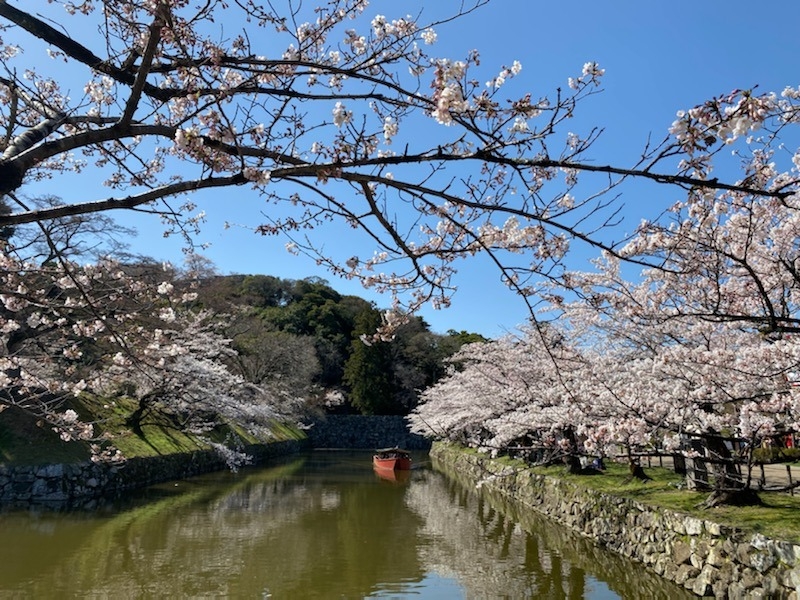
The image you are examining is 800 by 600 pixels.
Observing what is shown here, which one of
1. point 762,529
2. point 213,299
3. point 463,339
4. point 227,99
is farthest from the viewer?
point 463,339

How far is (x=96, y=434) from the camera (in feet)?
42.7

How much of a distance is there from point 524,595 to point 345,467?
17428 millimetres

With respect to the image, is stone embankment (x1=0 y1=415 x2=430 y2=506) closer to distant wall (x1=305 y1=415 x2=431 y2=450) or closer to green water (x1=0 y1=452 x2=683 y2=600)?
green water (x1=0 y1=452 x2=683 y2=600)

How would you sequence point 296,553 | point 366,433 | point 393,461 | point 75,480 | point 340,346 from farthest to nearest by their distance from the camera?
point 340,346, point 366,433, point 393,461, point 75,480, point 296,553

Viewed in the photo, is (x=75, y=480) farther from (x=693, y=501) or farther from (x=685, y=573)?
(x=693, y=501)

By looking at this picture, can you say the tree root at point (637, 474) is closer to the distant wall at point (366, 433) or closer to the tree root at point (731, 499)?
the tree root at point (731, 499)

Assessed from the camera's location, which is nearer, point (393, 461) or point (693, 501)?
point (693, 501)

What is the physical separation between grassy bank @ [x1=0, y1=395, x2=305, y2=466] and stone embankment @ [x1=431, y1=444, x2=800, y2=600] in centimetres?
711

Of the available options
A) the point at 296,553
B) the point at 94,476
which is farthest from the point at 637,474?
the point at 94,476

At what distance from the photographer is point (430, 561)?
27.0 ft

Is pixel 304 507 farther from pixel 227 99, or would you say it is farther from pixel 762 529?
pixel 227 99

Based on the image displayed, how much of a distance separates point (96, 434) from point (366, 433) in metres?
27.4

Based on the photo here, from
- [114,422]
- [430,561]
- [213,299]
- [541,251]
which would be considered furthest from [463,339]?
[541,251]

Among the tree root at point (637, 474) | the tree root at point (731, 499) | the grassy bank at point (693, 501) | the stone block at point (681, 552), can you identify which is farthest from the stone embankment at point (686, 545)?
Result: the tree root at point (637, 474)
